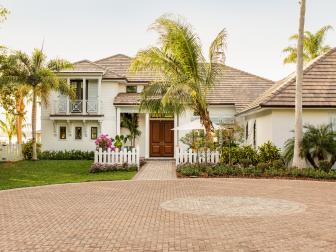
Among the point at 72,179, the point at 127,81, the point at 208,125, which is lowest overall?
the point at 72,179

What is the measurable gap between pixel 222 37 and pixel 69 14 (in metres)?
8.20

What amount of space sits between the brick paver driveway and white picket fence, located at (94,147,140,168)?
6.67 m

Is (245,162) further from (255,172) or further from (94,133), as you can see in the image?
(94,133)

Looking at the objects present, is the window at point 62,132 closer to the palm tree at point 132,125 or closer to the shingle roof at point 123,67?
the palm tree at point 132,125

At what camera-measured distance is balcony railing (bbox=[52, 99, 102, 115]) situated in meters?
29.6

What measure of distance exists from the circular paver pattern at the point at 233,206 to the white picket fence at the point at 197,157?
8.69m

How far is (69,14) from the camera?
57.6ft

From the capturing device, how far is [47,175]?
19.5m

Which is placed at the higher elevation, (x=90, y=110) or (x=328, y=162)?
(x=90, y=110)

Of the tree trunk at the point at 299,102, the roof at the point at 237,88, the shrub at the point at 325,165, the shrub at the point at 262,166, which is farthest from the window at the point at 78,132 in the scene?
the shrub at the point at 325,165

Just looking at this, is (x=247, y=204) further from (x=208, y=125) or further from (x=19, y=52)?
(x=19, y=52)

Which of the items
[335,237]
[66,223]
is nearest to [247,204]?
[335,237]

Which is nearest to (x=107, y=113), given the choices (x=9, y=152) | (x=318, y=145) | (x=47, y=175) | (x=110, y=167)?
(x=9, y=152)

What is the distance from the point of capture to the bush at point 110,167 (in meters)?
21.0
